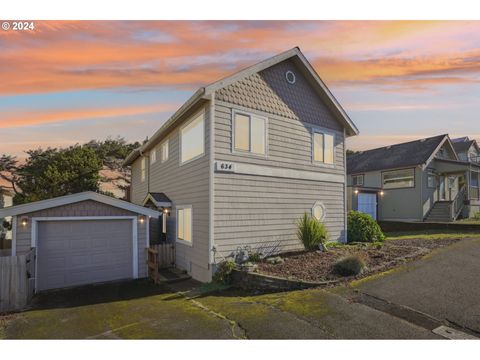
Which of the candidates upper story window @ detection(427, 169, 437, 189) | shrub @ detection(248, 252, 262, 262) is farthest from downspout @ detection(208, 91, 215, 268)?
upper story window @ detection(427, 169, 437, 189)

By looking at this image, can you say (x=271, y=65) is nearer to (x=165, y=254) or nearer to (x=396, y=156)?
(x=165, y=254)

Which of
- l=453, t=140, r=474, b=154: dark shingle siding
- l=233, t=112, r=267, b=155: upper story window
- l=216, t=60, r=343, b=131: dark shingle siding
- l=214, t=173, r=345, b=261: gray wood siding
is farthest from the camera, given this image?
l=453, t=140, r=474, b=154: dark shingle siding

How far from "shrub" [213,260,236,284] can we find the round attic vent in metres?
8.23

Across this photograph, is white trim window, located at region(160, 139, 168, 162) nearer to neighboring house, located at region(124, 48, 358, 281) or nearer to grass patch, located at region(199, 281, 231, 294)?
neighboring house, located at region(124, 48, 358, 281)

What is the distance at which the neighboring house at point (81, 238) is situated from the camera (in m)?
9.90

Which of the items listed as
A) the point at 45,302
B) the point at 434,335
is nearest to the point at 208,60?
the point at 45,302

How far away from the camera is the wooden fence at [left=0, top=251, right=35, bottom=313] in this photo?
27.0 feet

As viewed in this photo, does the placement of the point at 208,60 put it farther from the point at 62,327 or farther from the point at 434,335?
the point at 434,335

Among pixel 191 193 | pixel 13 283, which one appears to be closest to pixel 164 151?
pixel 191 193

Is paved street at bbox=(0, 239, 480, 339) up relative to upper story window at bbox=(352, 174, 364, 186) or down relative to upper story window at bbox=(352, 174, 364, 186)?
down

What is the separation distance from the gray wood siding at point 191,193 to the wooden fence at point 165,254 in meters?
0.36

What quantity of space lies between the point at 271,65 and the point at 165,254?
9.30m

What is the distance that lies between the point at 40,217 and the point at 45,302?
2.84m

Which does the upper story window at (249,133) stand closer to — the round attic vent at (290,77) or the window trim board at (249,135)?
the window trim board at (249,135)
